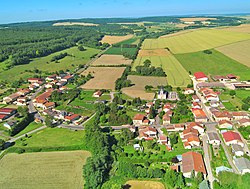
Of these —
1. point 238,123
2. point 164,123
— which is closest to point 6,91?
point 164,123

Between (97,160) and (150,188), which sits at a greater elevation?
(97,160)

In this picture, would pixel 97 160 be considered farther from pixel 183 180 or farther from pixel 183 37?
pixel 183 37

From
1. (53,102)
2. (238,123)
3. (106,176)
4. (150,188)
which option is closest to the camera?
(150,188)

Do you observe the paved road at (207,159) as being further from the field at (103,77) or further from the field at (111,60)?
the field at (111,60)

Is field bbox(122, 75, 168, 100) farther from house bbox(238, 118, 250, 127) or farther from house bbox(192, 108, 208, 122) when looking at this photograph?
house bbox(238, 118, 250, 127)

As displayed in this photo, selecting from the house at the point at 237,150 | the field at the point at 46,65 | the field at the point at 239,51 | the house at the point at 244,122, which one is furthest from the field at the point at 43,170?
the field at the point at 239,51

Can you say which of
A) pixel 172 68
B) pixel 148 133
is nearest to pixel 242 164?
pixel 148 133
